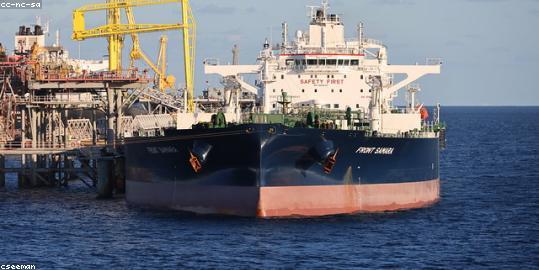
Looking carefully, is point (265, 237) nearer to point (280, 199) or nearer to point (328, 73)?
point (280, 199)

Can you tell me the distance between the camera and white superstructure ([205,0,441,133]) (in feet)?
213

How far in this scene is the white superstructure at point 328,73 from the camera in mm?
65000

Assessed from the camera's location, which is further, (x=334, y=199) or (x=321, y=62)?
(x=321, y=62)

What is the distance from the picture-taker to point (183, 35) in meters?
93.2

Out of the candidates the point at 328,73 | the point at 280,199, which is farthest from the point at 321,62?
the point at 280,199

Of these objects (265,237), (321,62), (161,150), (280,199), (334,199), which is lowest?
(265,237)

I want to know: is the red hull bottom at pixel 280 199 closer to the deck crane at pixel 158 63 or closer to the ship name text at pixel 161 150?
the ship name text at pixel 161 150

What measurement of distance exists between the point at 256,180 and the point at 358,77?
15579 millimetres

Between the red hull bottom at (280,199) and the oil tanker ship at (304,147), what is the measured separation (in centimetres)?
5

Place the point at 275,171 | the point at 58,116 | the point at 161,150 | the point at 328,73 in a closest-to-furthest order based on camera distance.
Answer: the point at 275,171, the point at 161,150, the point at 328,73, the point at 58,116

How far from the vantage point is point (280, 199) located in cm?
5384

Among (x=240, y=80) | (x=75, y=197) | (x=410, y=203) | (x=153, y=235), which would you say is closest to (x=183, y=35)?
(x=240, y=80)

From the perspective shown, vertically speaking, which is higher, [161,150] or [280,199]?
[161,150]

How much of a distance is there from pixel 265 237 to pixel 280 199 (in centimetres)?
508
